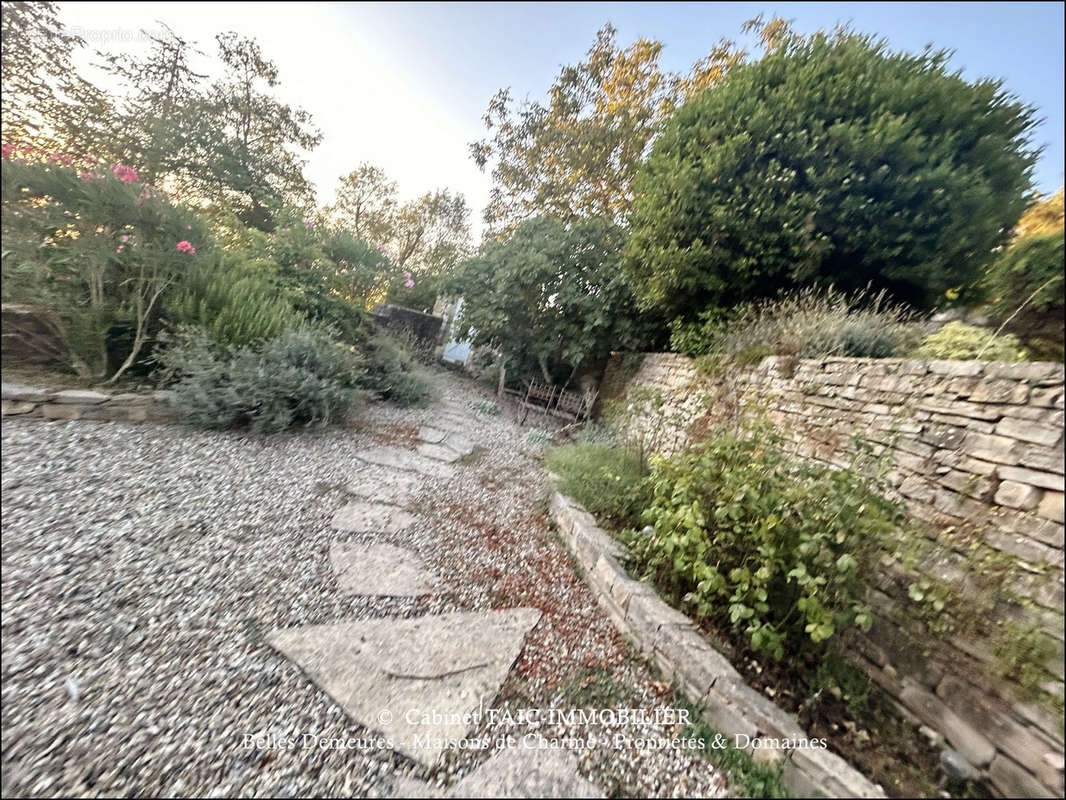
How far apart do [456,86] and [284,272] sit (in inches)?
145

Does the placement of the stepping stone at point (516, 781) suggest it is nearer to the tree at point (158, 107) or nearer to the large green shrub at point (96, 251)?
the large green shrub at point (96, 251)

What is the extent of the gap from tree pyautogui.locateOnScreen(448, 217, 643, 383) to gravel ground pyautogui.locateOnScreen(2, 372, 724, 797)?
14.6 feet

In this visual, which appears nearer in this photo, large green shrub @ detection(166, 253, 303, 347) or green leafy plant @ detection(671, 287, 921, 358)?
large green shrub @ detection(166, 253, 303, 347)

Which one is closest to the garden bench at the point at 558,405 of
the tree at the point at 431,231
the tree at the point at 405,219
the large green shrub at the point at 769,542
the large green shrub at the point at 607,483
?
the large green shrub at the point at 607,483

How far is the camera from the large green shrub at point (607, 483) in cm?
294

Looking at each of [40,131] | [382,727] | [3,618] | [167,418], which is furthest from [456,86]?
[382,727]

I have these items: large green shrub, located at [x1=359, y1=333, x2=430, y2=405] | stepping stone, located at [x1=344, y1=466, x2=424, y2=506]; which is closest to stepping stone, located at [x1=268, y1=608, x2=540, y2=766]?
stepping stone, located at [x1=344, y1=466, x2=424, y2=506]

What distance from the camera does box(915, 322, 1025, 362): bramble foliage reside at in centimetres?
184

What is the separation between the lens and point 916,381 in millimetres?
2129

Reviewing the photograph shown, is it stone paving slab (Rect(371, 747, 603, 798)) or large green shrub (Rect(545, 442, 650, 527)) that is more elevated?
large green shrub (Rect(545, 442, 650, 527))

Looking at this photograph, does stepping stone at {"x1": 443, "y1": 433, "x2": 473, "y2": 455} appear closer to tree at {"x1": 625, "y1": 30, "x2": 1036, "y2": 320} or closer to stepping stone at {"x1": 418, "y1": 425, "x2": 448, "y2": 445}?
stepping stone at {"x1": 418, "y1": 425, "x2": 448, "y2": 445}

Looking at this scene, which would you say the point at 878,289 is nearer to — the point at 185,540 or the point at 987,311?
the point at 987,311

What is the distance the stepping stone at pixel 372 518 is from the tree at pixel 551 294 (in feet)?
14.2

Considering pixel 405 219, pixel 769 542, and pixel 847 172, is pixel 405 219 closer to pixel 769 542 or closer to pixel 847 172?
pixel 847 172
